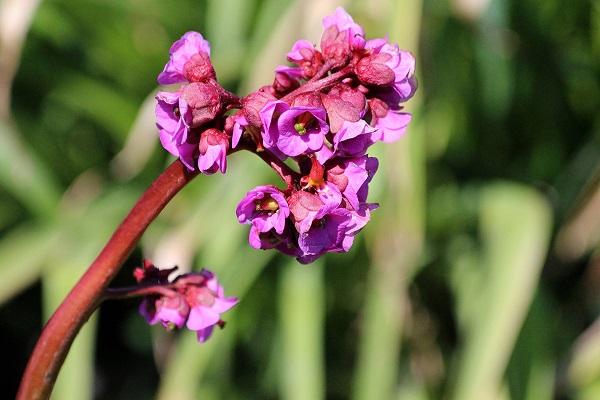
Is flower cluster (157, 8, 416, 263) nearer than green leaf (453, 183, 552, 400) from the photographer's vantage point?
Yes

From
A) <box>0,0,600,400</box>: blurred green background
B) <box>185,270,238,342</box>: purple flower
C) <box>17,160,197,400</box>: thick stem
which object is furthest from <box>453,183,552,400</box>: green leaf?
<box>17,160,197,400</box>: thick stem

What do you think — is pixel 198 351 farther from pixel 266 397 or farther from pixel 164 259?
pixel 266 397

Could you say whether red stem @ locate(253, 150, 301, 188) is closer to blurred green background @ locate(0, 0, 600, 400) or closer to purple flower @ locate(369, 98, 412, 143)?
purple flower @ locate(369, 98, 412, 143)

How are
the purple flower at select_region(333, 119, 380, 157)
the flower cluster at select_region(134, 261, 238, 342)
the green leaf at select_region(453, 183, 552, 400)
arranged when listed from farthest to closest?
1. the green leaf at select_region(453, 183, 552, 400)
2. the flower cluster at select_region(134, 261, 238, 342)
3. the purple flower at select_region(333, 119, 380, 157)

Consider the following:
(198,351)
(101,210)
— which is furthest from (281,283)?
(101,210)

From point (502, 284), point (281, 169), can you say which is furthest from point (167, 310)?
point (502, 284)

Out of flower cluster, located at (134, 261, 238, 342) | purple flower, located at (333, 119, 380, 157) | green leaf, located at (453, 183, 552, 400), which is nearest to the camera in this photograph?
purple flower, located at (333, 119, 380, 157)

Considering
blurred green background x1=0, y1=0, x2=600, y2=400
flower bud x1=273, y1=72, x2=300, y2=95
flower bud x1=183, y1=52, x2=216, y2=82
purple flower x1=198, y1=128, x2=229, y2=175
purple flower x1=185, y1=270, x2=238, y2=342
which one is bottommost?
blurred green background x1=0, y1=0, x2=600, y2=400
